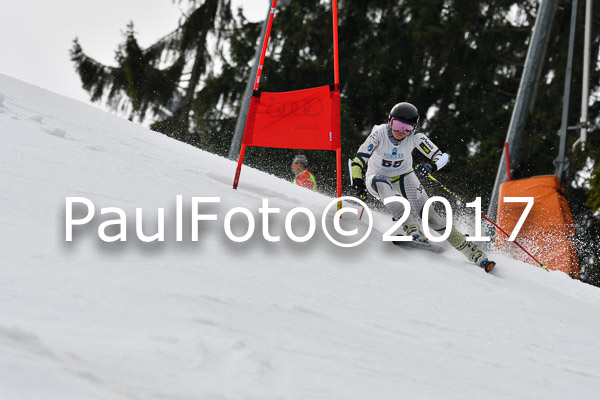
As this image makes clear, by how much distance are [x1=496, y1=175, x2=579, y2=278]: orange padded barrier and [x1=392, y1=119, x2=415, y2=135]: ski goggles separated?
2580 mm

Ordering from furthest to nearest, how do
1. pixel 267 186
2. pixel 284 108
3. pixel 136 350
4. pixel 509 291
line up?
pixel 267 186 → pixel 284 108 → pixel 509 291 → pixel 136 350

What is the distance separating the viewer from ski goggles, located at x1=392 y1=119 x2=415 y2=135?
18.1 feet

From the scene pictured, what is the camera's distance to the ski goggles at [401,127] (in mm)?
5523

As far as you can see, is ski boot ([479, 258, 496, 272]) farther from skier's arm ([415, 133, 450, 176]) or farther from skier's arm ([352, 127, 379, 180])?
skier's arm ([352, 127, 379, 180])

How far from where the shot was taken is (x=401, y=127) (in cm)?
554

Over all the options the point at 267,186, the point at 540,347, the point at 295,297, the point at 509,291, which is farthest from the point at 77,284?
the point at 267,186

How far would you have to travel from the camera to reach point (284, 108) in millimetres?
5816

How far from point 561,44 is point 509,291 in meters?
13.4

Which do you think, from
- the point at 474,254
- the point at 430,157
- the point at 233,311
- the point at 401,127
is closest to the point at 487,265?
the point at 474,254

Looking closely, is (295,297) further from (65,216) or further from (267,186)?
(267,186)

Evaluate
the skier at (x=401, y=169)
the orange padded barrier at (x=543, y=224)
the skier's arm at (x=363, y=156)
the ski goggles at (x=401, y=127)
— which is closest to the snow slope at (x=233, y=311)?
the skier at (x=401, y=169)

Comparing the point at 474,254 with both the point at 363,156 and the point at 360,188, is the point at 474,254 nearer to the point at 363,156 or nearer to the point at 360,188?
the point at 360,188

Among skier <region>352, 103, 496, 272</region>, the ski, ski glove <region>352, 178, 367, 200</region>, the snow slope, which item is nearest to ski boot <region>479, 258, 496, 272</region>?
skier <region>352, 103, 496, 272</region>

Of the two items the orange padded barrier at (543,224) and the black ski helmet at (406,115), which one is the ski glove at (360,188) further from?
the orange padded barrier at (543,224)
